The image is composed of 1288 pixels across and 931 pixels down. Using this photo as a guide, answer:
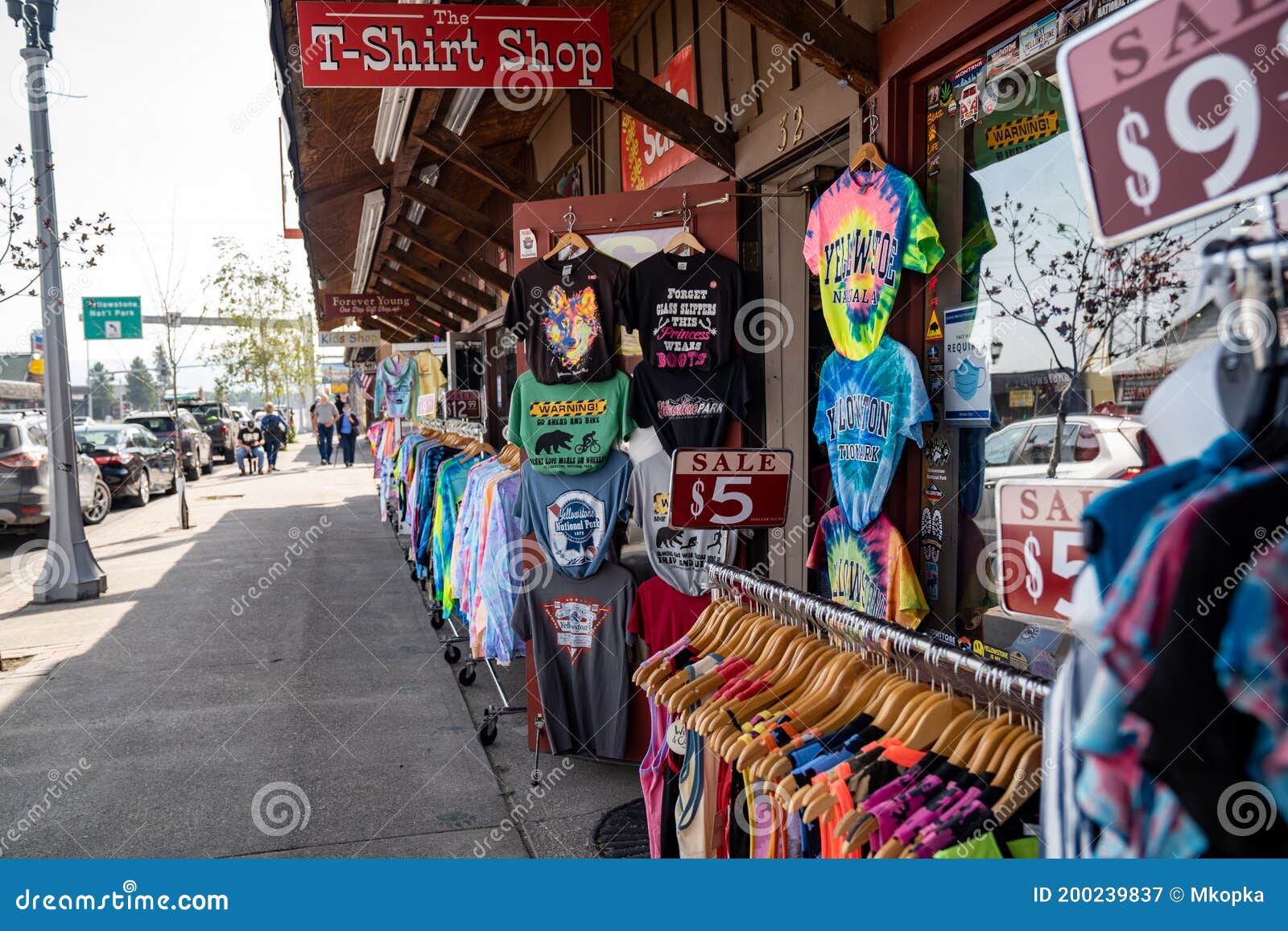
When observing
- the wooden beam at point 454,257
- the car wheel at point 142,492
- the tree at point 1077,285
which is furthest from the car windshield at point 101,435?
the tree at point 1077,285

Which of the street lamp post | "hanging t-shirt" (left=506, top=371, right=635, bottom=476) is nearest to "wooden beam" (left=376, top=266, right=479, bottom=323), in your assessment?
the street lamp post

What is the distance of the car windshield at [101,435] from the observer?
15669 millimetres

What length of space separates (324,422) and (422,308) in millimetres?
8907

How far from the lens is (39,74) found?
771 centimetres

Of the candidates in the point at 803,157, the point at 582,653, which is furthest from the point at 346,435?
the point at 803,157

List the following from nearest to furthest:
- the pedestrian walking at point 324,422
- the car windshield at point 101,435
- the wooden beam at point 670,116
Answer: the wooden beam at point 670,116
the car windshield at point 101,435
the pedestrian walking at point 324,422

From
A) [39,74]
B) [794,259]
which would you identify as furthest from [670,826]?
[39,74]

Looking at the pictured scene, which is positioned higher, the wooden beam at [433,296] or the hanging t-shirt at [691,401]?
the wooden beam at [433,296]

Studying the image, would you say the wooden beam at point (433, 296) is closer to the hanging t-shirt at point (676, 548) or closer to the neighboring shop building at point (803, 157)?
the neighboring shop building at point (803, 157)

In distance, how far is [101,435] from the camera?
16.1m

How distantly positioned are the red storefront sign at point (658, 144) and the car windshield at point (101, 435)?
40.4 ft

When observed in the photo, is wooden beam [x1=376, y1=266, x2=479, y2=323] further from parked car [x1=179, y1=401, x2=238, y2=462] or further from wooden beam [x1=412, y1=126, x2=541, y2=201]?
parked car [x1=179, y1=401, x2=238, y2=462]

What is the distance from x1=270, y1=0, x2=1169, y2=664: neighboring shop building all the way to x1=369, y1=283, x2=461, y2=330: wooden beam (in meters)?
6.42

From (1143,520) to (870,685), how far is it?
36.9 inches
